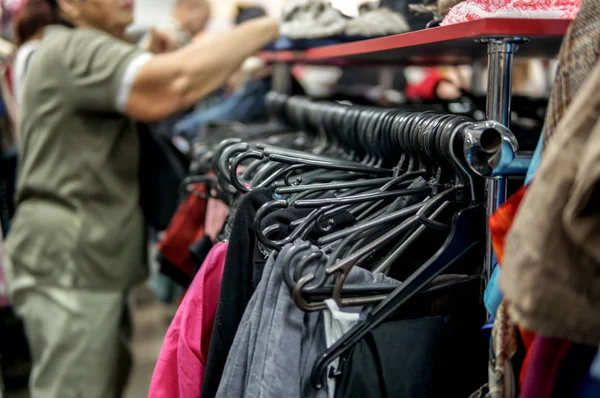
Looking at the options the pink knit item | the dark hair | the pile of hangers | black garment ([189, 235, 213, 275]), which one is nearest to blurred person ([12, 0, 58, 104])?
the dark hair

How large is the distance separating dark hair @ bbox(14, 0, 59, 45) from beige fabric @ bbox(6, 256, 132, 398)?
0.79 meters

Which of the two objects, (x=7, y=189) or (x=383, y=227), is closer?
(x=383, y=227)

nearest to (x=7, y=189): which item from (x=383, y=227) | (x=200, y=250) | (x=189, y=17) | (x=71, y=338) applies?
(x=71, y=338)

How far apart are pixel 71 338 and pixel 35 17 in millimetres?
1037

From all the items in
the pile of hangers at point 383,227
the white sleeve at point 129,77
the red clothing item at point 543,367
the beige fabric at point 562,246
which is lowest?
the white sleeve at point 129,77

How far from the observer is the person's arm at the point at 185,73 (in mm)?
1363

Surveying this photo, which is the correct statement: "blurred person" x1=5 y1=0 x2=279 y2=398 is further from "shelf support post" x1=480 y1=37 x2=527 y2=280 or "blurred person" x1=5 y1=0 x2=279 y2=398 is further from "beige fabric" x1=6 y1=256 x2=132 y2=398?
"shelf support post" x1=480 y1=37 x2=527 y2=280

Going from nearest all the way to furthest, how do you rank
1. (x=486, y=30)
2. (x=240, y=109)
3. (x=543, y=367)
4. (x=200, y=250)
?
(x=543, y=367) < (x=486, y=30) < (x=200, y=250) < (x=240, y=109)

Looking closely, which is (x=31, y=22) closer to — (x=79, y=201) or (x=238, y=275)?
(x=79, y=201)

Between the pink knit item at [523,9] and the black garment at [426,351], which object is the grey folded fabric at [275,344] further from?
the pink knit item at [523,9]

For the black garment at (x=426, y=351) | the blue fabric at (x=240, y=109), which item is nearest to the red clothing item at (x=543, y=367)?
the black garment at (x=426, y=351)

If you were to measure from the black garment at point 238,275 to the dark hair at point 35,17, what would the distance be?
141 centimetres

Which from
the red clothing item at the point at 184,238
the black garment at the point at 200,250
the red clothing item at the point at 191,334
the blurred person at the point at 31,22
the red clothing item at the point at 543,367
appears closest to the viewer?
the red clothing item at the point at 543,367

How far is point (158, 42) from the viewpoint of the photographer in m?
2.19
